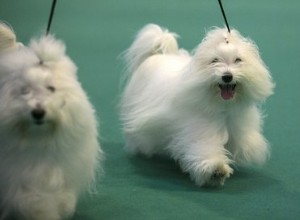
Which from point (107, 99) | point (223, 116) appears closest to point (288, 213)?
point (223, 116)

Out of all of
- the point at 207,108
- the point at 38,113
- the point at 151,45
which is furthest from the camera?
the point at 151,45

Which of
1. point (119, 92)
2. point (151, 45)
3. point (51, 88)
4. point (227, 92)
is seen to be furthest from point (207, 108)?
point (119, 92)

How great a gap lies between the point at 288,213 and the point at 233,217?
0.26m

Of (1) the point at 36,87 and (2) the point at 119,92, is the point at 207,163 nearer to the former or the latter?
(1) the point at 36,87

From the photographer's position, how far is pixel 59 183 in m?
2.45

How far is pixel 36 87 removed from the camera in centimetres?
229

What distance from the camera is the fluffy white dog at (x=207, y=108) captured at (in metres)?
3.09

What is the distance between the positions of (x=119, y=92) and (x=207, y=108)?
5.53 feet

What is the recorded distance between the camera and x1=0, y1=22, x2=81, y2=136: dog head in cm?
225

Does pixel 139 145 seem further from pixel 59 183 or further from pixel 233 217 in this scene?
pixel 59 183

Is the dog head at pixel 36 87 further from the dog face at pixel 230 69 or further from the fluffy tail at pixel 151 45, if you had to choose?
the fluffy tail at pixel 151 45

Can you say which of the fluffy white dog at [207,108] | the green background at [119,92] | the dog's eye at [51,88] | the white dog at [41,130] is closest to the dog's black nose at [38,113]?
the white dog at [41,130]

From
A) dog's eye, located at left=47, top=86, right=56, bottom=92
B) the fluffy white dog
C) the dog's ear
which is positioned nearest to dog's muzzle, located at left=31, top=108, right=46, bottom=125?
dog's eye, located at left=47, top=86, right=56, bottom=92

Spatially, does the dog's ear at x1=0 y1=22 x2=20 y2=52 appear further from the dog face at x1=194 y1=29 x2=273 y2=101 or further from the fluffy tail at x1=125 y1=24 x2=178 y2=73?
the fluffy tail at x1=125 y1=24 x2=178 y2=73
